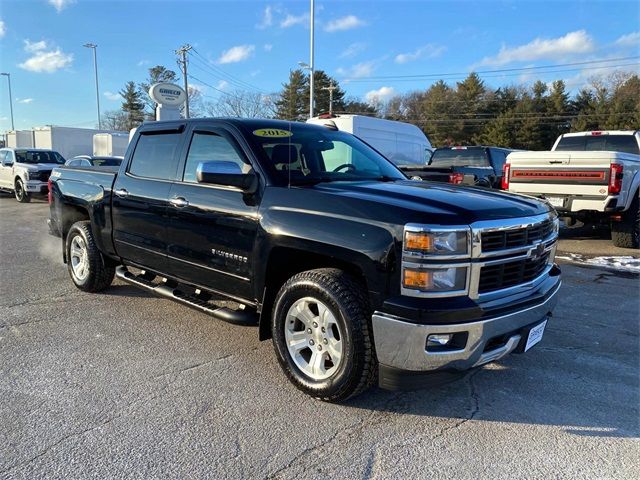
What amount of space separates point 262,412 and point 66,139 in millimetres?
37900

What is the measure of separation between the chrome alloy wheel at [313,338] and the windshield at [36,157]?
18.5 metres

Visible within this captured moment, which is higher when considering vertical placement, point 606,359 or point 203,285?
point 203,285

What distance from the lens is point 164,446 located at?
278cm

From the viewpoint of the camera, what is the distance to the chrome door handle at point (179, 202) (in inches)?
164

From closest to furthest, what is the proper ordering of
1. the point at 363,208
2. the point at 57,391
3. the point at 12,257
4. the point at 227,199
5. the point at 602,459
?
the point at 602,459 → the point at 363,208 → the point at 57,391 → the point at 227,199 → the point at 12,257

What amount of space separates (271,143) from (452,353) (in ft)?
6.90

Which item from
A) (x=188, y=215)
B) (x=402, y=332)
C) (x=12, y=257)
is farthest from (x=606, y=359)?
(x=12, y=257)

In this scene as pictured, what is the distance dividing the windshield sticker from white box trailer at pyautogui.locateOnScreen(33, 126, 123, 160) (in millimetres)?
34720

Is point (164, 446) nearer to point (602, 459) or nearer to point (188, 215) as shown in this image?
point (188, 215)

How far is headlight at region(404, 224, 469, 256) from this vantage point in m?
2.79

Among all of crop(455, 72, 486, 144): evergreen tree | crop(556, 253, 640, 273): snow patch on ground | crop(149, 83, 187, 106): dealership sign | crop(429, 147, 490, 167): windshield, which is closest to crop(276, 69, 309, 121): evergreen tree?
crop(455, 72, 486, 144): evergreen tree

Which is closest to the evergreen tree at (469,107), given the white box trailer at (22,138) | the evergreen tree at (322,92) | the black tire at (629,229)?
the evergreen tree at (322,92)

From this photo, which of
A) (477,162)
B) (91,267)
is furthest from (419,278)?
(477,162)

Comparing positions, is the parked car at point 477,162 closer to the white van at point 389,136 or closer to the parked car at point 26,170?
the white van at point 389,136
